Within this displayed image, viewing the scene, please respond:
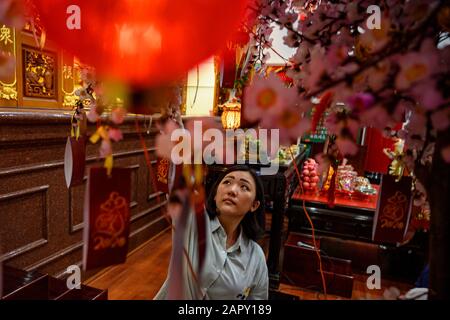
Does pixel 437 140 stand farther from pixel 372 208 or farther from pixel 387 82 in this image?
pixel 372 208

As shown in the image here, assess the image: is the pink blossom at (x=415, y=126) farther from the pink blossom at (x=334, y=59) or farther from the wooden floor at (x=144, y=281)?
the wooden floor at (x=144, y=281)

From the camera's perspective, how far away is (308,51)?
23.6 inches

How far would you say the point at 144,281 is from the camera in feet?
7.89

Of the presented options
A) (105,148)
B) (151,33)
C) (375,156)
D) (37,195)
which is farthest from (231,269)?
(375,156)

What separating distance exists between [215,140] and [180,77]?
120mm

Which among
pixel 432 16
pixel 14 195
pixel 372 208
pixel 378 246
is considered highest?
pixel 432 16

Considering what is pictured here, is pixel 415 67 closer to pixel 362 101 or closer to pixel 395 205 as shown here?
pixel 362 101

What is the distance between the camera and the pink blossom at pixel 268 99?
1.27ft

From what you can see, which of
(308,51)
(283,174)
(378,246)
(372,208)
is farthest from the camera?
(378,246)

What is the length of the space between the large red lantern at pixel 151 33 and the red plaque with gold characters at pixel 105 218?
0.53 feet

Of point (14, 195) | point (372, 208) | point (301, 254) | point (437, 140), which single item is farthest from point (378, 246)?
point (14, 195)

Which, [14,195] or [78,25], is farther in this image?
[14,195]

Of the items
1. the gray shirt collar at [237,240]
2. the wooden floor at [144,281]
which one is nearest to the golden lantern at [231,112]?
the wooden floor at [144,281]

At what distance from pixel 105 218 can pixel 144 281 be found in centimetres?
218
